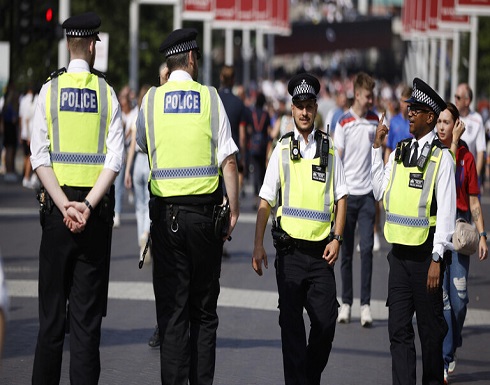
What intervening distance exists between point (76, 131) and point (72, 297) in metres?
0.92

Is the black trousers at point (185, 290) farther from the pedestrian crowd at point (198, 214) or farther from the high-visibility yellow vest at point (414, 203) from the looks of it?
the high-visibility yellow vest at point (414, 203)

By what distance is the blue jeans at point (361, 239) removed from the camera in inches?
447

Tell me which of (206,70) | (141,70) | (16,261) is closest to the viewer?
(16,261)

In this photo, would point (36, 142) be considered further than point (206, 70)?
No

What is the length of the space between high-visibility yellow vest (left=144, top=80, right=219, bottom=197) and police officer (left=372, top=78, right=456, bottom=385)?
1.21 m

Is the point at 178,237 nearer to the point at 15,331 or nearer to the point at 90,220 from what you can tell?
the point at 90,220

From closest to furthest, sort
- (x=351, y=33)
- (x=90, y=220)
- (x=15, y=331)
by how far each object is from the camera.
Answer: (x=90, y=220) < (x=15, y=331) < (x=351, y=33)

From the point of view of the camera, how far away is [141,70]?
43.2 metres

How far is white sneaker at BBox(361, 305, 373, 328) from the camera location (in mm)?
11141

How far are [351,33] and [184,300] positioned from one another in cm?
10149

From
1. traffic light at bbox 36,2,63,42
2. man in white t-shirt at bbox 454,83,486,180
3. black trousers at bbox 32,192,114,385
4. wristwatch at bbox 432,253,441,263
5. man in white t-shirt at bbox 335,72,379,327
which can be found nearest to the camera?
black trousers at bbox 32,192,114,385

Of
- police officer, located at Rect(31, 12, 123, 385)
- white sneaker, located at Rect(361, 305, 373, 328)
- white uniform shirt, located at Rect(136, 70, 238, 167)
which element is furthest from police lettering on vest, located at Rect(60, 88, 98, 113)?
white sneaker, located at Rect(361, 305, 373, 328)

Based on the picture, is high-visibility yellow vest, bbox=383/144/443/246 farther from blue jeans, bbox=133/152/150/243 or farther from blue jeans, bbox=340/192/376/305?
blue jeans, bbox=133/152/150/243

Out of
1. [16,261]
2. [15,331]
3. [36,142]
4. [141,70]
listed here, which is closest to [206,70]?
[141,70]
